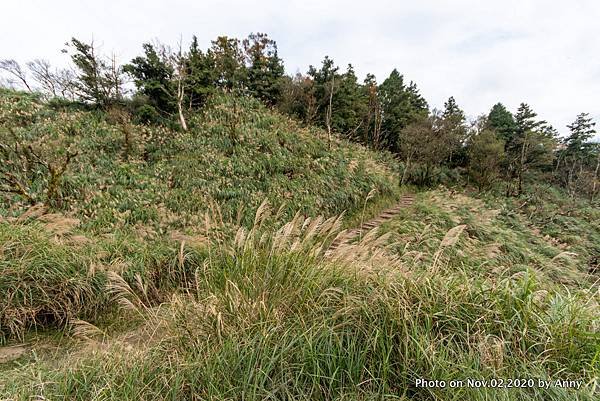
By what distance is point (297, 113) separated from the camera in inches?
496

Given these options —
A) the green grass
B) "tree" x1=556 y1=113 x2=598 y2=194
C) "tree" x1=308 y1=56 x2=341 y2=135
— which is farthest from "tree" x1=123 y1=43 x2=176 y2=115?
"tree" x1=556 y1=113 x2=598 y2=194

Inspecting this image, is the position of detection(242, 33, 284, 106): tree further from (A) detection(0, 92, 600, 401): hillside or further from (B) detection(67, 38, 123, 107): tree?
(A) detection(0, 92, 600, 401): hillside

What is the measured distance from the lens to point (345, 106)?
45.2 ft

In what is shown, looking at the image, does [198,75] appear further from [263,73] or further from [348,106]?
[348,106]

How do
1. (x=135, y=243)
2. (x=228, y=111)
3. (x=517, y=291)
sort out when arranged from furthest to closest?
(x=228, y=111), (x=135, y=243), (x=517, y=291)

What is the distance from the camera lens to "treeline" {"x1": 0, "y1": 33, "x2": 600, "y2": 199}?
8.37 m

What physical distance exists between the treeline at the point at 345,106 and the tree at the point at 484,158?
0.17ft

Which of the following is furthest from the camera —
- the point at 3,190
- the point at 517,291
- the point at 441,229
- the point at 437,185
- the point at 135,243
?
the point at 437,185

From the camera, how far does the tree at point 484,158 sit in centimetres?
1330

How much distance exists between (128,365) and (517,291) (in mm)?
2645

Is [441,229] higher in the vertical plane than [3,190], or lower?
lower

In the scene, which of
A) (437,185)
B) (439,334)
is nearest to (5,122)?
(439,334)

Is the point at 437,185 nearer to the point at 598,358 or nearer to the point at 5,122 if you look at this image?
the point at 598,358

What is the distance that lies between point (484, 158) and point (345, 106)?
8.76 m
